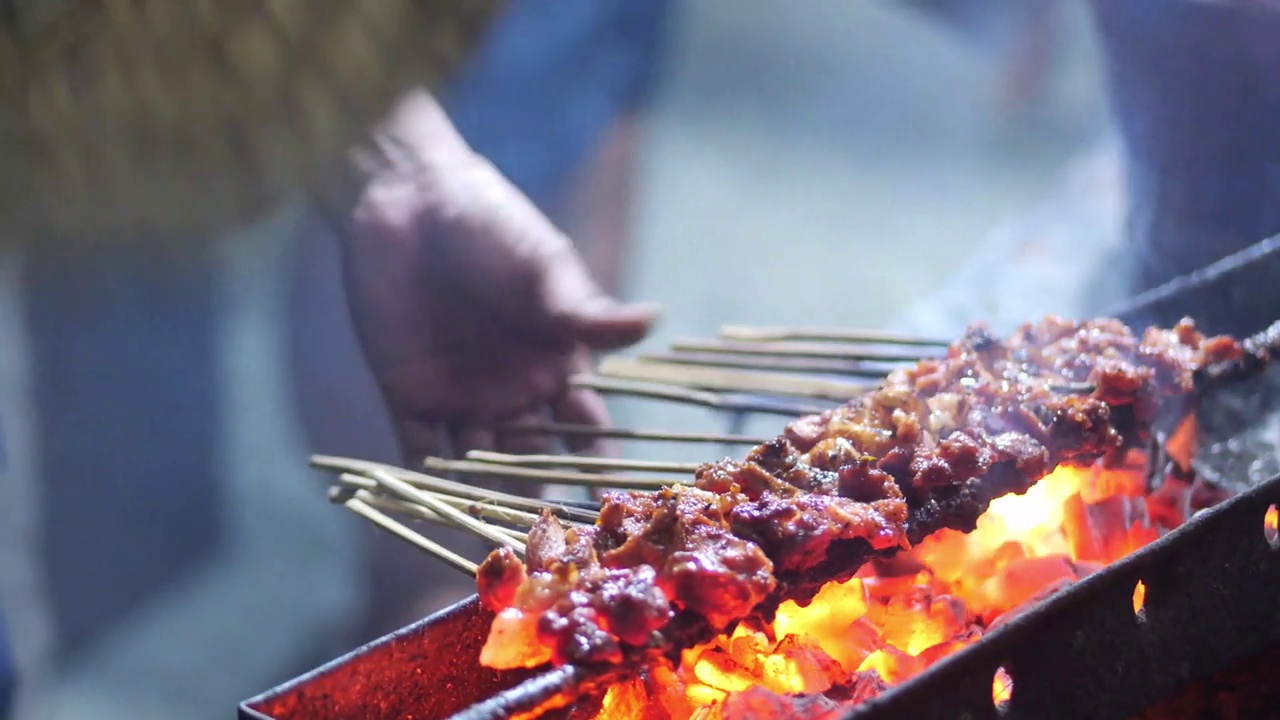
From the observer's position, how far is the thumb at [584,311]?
3350 mm

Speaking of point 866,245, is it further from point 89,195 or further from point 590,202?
point 89,195

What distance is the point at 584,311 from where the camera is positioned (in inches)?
138

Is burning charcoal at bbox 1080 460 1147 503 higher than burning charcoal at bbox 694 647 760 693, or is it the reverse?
burning charcoal at bbox 1080 460 1147 503

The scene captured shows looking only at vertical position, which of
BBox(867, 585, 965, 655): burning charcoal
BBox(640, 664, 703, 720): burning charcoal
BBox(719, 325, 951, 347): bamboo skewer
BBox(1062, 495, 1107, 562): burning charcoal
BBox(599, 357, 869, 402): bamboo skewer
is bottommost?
BBox(640, 664, 703, 720): burning charcoal

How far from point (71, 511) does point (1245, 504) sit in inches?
223

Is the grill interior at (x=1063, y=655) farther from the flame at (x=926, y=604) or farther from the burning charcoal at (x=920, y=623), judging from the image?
the burning charcoal at (x=920, y=623)

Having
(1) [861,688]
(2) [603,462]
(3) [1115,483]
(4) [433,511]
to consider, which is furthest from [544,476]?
(3) [1115,483]

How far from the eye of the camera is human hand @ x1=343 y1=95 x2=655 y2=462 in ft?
12.9

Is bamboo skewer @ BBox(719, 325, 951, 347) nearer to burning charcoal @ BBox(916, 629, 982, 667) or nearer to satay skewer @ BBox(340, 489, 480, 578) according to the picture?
burning charcoal @ BBox(916, 629, 982, 667)

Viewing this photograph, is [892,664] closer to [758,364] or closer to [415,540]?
[415,540]

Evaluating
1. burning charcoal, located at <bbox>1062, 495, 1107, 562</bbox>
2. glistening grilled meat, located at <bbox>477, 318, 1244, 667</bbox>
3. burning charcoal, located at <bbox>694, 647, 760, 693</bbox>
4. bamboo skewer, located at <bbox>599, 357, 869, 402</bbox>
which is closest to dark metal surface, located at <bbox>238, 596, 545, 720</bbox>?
glistening grilled meat, located at <bbox>477, 318, 1244, 667</bbox>

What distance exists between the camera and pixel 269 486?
6621mm

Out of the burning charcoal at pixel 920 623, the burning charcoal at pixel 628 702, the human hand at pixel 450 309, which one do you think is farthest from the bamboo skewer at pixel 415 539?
the human hand at pixel 450 309

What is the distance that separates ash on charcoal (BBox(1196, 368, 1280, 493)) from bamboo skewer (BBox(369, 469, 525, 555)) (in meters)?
2.06
